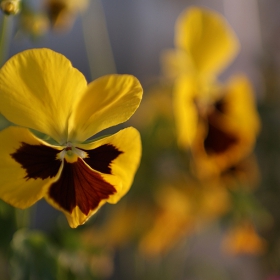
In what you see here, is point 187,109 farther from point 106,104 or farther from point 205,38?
Result: point 106,104

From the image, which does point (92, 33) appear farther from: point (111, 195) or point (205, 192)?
point (111, 195)

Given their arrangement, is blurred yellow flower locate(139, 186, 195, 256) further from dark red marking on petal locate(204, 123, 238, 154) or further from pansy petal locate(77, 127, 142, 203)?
pansy petal locate(77, 127, 142, 203)

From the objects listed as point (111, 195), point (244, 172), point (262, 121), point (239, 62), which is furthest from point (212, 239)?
point (111, 195)

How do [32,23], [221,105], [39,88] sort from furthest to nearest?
[221,105] → [32,23] → [39,88]

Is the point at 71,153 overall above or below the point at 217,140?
above

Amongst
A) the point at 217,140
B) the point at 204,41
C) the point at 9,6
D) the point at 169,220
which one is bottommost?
the point at 169,220

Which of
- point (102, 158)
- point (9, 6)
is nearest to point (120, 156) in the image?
point (102, 158)

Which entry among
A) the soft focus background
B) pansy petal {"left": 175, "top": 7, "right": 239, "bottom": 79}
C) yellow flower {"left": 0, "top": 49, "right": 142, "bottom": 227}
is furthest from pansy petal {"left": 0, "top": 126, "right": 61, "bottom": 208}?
pansy petal {"left": 175, "top": 7, "right": 239, "bottom": 79}
